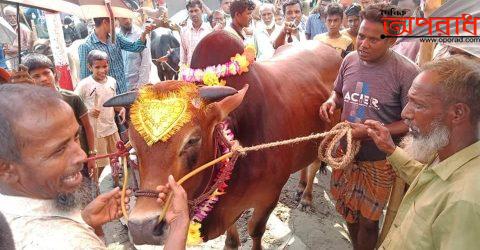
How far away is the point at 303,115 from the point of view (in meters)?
3.64

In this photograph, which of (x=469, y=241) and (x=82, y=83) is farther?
(x=82, y=83)

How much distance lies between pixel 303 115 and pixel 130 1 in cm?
1193

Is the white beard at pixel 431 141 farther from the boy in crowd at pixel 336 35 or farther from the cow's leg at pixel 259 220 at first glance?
the boy in crowd at pixel 336 35

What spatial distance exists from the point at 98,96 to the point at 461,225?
396 cm

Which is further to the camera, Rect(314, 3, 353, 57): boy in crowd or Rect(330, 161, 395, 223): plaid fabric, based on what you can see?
Rect(314, 3, 353, 57): boy in crowd

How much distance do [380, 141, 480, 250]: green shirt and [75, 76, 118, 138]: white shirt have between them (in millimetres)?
3486

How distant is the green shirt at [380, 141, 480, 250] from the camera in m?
1.48

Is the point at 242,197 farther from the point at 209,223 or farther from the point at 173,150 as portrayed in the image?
the point at 173,150

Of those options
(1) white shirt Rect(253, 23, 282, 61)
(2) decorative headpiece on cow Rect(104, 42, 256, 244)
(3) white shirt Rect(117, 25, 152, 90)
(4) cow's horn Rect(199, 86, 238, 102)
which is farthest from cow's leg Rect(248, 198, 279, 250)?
(1) white shirt Rect(253, 23, 282, 61)

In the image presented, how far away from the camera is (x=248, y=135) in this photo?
3.07m

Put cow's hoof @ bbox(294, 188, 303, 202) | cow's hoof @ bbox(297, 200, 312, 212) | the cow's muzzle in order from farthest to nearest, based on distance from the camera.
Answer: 1. cow's hoof @ bbox(294, 188, 303, 202)
2. cow's hoof @ bbox(297, 200, 312, 212)
3. the cow's muzzle

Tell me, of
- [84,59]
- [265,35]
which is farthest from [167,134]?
[265,35]

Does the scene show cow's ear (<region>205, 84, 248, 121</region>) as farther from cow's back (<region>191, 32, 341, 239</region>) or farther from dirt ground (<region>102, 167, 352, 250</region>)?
dirt ground (<region>102, 167, 352, 250</region>)

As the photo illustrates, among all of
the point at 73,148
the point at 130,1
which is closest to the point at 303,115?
the point at 73,148
